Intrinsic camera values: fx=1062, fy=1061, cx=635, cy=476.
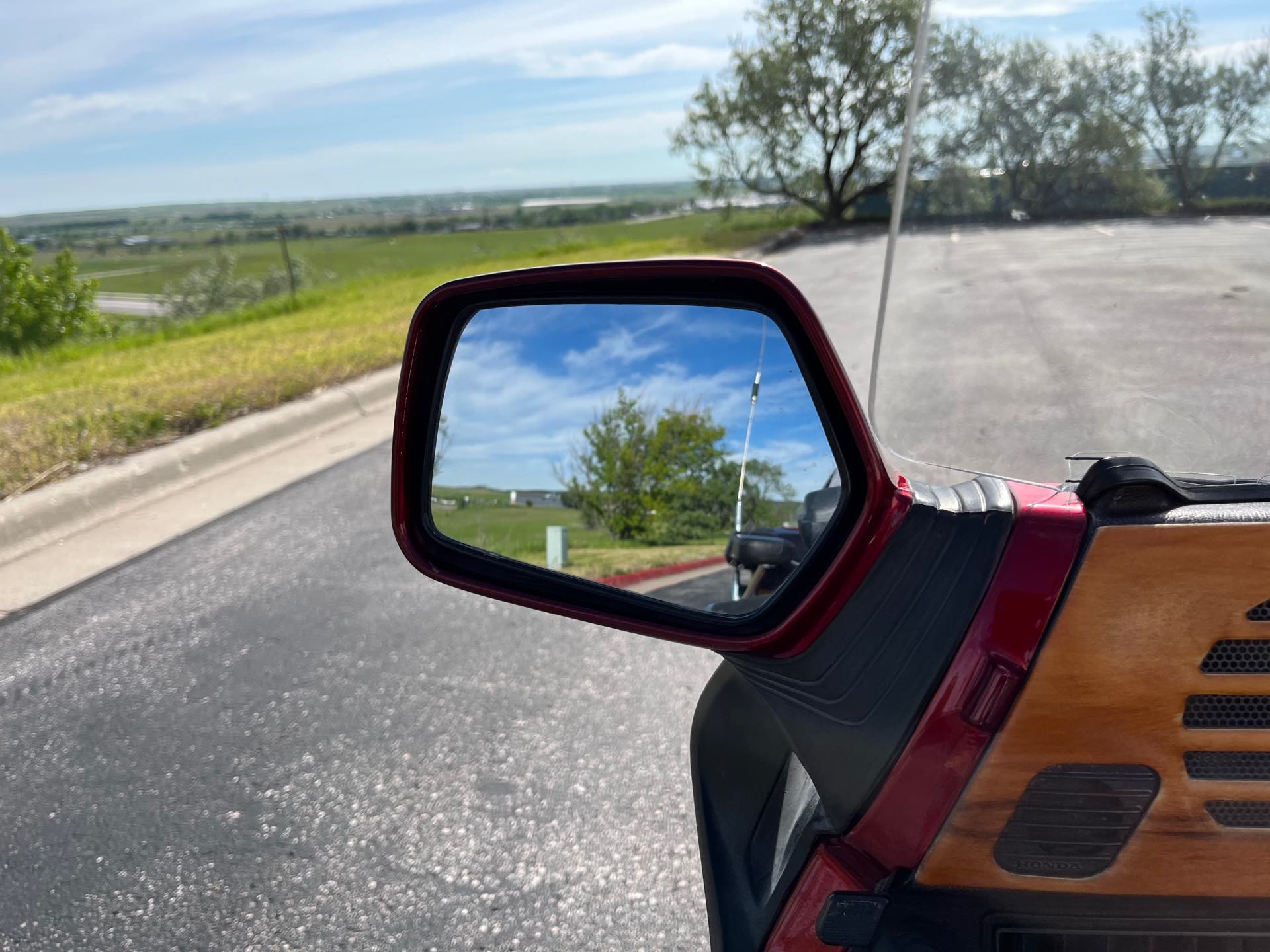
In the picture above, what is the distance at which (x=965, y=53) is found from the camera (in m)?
1.16

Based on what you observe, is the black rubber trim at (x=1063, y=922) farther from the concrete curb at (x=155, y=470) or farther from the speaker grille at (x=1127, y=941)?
the concrete curb at (x=155, y=470)

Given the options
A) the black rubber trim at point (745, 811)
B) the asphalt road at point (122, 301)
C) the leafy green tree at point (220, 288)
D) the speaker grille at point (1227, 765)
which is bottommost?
the asphalt road at point (122, 301)

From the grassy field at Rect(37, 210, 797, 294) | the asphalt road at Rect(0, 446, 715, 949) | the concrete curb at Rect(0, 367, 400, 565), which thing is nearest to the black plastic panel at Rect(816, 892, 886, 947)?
the asphalt road at Rect(0, 446, 715, 949)

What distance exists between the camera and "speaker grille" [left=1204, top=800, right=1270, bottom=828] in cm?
109

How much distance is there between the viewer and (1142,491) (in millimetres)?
1041

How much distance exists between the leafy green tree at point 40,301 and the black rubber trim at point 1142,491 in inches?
927

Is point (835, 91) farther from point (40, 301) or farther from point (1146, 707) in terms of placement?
point (40, 301)

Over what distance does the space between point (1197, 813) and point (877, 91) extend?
0.90 m

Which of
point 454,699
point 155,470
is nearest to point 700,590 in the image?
point 454,699

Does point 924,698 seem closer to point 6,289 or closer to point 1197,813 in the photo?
point 1197,813

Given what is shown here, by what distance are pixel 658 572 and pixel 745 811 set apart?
1.30 feet

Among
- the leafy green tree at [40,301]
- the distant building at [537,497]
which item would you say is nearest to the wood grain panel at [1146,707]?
the distant building at [537,497]

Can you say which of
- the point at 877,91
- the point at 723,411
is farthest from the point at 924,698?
the point at 877,91

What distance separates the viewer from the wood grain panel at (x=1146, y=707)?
3.33ft
